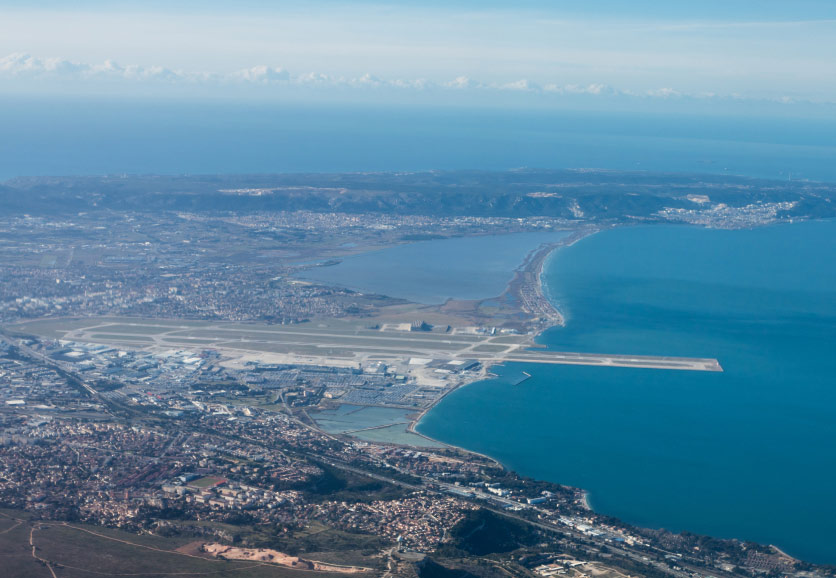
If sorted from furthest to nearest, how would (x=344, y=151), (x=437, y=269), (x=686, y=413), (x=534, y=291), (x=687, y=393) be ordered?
(x=344, y=151), (x=437, y=269), (x=534, y=291), (x=687, y=393), (x=686, y=413)

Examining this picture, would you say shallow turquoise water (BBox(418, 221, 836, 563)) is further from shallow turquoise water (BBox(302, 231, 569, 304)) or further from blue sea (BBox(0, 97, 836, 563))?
shallow turquoise water (BBox(302, 231, 569, 304))

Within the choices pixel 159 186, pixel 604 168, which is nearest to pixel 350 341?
pixel 159 186

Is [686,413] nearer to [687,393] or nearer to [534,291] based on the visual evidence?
[687,393]

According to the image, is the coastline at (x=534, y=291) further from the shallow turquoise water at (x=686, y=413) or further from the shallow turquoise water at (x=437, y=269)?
the shallow turquoise water at (x=437, y=269)

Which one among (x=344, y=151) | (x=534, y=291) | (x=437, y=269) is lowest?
(x=534, y=291)

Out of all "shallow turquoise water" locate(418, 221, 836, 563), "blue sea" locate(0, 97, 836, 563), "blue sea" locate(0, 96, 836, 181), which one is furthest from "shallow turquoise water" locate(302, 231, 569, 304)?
"blue sea" locate(0, 96, 836, 181)

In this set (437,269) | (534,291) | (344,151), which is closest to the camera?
(534,291)

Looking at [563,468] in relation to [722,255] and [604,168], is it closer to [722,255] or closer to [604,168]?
[722,255]

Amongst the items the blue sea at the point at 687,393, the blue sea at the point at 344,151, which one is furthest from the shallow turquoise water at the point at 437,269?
the blue sea at the point at 344,151

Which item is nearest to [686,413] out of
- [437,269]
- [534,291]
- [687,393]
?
[687,393]
